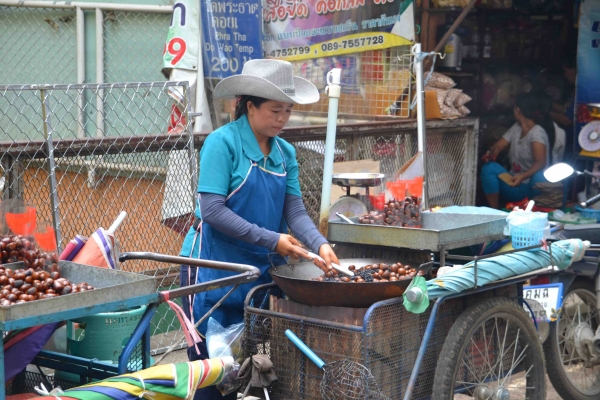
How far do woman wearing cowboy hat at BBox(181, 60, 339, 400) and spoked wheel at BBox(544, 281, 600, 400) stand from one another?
6.20 feet

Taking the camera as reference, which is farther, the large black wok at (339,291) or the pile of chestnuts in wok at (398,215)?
the pile of chestnuts in wok at (398,215)

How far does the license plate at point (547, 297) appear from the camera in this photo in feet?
15.8

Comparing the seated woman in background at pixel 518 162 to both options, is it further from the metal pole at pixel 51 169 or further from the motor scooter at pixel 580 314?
the metal pole at pixel 51 169

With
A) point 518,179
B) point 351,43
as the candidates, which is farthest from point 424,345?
point 518,179

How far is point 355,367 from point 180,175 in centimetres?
267

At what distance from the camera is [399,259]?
4.34m

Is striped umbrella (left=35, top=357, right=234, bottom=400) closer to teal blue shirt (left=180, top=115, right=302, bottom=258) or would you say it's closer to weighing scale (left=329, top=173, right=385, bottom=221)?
teal blue shirt (left=180, top=115, right=302, bottom=258)

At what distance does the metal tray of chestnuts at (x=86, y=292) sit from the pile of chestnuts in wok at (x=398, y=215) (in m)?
1.90

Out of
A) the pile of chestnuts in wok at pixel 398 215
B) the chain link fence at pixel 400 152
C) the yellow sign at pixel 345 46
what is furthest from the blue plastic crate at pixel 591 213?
the yellow sign at pixel 345 46

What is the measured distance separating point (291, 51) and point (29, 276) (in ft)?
18.5

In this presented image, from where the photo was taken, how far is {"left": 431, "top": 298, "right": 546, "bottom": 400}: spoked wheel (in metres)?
3.71

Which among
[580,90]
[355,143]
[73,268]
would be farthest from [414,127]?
[73,268]

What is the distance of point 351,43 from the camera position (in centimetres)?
788

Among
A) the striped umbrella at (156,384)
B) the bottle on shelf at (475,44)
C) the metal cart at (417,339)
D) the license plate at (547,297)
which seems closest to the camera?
the striped umbrella at (156,384)
